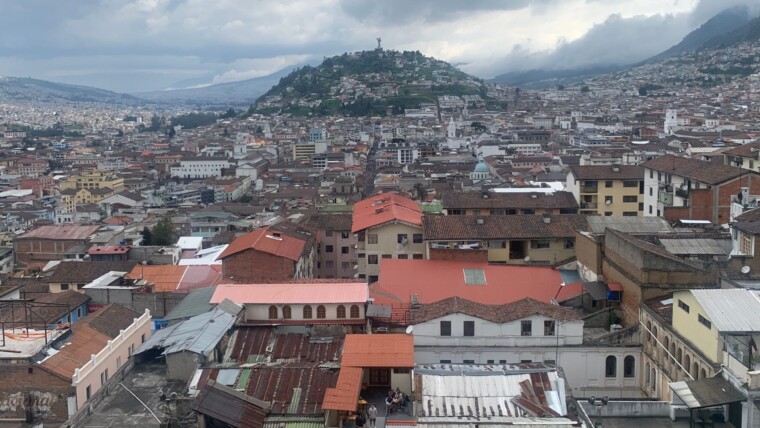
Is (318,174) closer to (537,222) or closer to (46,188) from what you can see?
(46,188)

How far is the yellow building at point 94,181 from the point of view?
80.9 m

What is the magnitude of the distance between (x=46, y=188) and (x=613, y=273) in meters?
76.2

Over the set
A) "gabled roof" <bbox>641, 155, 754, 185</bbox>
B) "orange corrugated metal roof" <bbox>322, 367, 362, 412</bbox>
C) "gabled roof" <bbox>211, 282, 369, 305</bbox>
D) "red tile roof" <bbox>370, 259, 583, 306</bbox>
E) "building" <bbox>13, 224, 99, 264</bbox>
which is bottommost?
"building" <bbox>13, 224, 99, 264</bbox>

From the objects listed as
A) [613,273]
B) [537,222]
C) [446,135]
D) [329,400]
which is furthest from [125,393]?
[446,135]

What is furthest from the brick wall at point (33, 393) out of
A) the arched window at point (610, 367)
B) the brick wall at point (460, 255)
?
the arched window at point (610, 367)

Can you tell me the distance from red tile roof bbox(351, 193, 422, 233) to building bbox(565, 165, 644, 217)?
9.41 meters

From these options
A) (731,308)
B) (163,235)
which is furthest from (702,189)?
(163,235)

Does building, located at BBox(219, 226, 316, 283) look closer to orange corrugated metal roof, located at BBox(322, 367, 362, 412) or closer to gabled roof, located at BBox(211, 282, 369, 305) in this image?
gabled roof, located at BBox(211, 282, 369, 305)

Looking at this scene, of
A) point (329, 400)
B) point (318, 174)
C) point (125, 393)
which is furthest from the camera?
point (318, 174)

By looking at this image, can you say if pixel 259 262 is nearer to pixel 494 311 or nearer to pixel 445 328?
pixel 445 328

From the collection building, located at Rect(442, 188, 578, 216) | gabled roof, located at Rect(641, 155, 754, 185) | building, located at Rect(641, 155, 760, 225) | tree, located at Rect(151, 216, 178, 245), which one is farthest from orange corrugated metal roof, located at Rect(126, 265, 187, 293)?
gabled roof, located at Rect(641, 155, 754, 185)

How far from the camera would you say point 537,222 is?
Result: 27.6 m

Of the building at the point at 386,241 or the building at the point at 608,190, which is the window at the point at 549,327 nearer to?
the building at the point at 386,241

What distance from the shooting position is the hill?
510 ft
